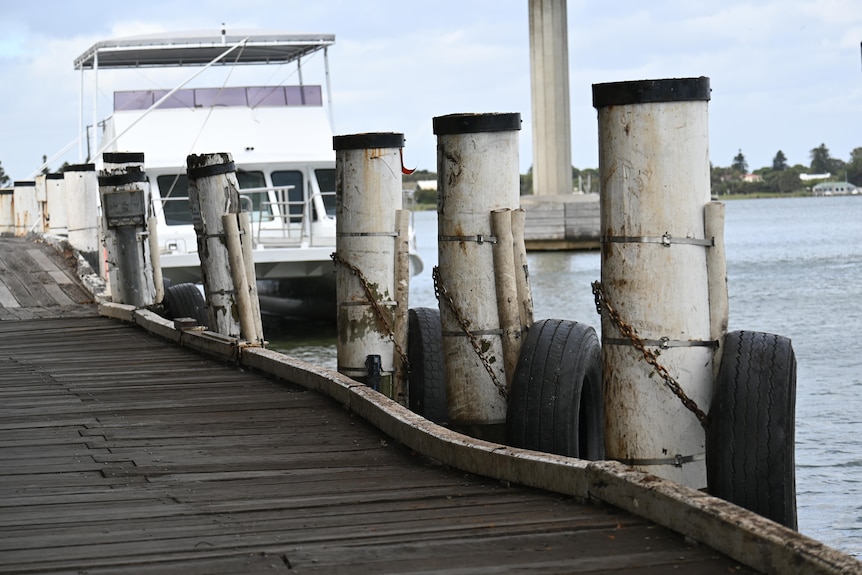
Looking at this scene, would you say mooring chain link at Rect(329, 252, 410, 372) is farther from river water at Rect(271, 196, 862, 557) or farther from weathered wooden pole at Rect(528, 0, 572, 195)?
weathered wooden pole at Rect(528, 0, 572, 195)

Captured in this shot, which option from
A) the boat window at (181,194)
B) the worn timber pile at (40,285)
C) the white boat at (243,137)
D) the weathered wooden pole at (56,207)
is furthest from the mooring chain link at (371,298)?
the boat window at (181,194)

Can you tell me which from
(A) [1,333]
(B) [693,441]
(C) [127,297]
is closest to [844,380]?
(C) [127,297]

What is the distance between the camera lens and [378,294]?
32.6 ft

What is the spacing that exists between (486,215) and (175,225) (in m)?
14.6

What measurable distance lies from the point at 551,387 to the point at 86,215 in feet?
35.8

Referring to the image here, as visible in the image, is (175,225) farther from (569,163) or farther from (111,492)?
(569,163)

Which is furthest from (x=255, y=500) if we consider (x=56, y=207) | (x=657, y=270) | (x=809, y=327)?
(x=809, y=327)

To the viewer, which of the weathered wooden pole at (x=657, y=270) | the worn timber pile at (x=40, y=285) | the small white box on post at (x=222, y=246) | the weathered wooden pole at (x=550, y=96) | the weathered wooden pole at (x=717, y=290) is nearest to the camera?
the weathered wooden pole at (x=657, y=270)

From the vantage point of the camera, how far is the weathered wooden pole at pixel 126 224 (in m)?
12.6

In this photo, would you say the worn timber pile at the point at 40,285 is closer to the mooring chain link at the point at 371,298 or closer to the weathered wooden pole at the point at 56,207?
the weathered wooden pole at the point at 56,207

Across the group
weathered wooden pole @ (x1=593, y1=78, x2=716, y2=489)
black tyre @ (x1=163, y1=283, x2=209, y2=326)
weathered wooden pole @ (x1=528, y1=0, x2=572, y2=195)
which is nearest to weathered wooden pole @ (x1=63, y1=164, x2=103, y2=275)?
black tyre @ (x1=163, y1=283, x2=209, y2=326)

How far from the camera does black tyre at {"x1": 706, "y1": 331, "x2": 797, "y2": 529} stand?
5.43 metres

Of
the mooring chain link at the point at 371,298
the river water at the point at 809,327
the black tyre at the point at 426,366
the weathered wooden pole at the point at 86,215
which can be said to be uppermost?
the weathered wooden pole at the point at 86,215

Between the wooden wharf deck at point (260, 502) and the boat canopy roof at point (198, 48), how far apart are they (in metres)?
16.1
